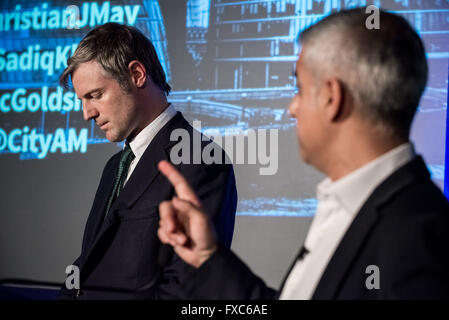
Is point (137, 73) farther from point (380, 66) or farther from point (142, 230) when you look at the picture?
point (380, 66)

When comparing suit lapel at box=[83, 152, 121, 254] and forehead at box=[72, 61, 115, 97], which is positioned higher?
forehead at box=[72, 61, 115, 97]

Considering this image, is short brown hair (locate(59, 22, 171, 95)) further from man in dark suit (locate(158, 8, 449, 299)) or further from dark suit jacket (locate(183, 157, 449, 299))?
dark suit jacket (locate(183, 157, 449, 299))

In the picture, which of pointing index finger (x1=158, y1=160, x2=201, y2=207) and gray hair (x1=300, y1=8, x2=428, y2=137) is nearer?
gray hair (x1=300, y1=8, x2=428, y2=137)

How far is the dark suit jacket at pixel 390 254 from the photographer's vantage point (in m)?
0.77

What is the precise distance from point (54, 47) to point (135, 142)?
9.01ft

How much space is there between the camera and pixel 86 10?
13.8 ft

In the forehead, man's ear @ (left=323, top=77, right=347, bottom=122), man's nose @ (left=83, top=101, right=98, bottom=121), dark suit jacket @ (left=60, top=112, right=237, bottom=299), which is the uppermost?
the forehead

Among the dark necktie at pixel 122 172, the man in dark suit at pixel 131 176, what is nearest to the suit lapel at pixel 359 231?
the man in dark suit at pixel 131 176

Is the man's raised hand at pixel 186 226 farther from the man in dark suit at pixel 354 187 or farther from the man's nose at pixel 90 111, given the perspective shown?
the man's nose at pixel 90 111

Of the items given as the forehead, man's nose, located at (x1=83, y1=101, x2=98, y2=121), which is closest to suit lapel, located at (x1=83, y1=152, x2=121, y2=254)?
man's nose, located at (x1=83, y1=101, x2=98, y2=121)

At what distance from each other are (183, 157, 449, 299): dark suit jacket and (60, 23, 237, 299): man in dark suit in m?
0.47

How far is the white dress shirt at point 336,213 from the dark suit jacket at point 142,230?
1.94 feet

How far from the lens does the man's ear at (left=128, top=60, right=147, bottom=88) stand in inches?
75.4
